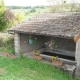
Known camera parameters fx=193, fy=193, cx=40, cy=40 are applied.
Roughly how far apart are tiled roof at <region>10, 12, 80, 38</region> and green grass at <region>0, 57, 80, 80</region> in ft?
6.27

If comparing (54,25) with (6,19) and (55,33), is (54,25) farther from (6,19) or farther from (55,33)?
(6,19)

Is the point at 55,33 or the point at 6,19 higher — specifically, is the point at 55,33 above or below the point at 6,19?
below

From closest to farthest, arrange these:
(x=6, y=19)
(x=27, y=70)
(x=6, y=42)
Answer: (x=27, y=70), (x=6, y=42), (x=6, y=19)

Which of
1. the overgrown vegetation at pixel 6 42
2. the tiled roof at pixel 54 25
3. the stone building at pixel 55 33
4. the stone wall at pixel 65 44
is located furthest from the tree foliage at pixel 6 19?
the stone wall at pixel 65 44

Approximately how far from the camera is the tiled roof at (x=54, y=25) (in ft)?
35.4

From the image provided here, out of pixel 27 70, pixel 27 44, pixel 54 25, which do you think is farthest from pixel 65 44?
pixel 27 70

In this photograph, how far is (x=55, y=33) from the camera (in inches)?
428

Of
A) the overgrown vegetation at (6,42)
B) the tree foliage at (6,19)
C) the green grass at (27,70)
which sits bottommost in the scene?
the green grass at (27,70)

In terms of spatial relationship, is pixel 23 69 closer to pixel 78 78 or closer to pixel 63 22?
pixel 78 78

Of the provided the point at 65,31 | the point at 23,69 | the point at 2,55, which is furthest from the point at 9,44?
the point at 65,31

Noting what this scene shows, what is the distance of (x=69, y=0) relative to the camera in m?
30.9

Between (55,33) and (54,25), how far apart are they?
1.28 m

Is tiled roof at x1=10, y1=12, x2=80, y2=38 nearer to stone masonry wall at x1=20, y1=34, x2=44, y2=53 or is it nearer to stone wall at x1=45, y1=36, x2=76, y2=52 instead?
stone masonry wall at x1=20, y1=34, x2=44, y2=53

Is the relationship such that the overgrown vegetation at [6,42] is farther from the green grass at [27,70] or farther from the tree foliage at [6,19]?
the tree foliage at [6,19]
